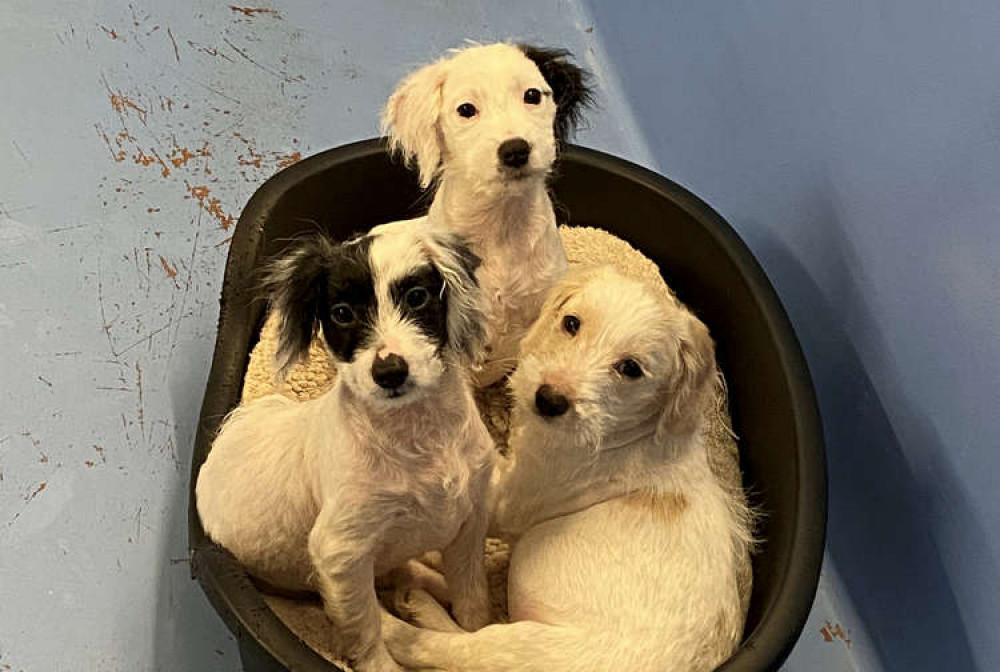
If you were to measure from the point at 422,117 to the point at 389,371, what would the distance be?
720 mm

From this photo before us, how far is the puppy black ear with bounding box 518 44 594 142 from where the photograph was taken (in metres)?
1.99

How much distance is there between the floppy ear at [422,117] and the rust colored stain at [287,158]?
997 millimetres

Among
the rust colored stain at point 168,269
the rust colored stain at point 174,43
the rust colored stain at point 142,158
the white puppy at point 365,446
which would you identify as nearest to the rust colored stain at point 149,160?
the rust colored stain at point 142,158

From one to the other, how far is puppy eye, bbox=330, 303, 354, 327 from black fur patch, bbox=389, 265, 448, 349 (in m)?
0.07

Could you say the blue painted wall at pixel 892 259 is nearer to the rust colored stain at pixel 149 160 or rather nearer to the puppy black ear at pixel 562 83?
the puppy black ear at pixel 562 83

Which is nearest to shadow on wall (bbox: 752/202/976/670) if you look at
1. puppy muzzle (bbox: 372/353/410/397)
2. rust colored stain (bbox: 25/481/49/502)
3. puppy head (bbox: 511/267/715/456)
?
puppy head (bbox: 511/267/715/456)

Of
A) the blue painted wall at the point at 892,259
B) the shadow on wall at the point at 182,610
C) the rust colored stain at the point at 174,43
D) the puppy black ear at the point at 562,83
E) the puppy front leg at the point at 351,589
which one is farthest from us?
the rust colored stain at the point at 174,43

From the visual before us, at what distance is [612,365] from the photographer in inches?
66.7

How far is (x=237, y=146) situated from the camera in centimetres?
293

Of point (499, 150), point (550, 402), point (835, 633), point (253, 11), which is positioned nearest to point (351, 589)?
point (550, 402)

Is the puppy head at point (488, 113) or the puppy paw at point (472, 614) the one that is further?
the puppy paw at point (472, 614)

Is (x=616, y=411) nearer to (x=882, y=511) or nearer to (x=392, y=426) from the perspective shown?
(x=392, y=426)

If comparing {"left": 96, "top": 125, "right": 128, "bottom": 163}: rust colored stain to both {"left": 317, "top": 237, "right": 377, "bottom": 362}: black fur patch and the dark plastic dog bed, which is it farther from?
{"left": 317, "top": 237, "right": 377, "bottom": 362}: black fur patch

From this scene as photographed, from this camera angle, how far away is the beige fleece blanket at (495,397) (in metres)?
1.94
